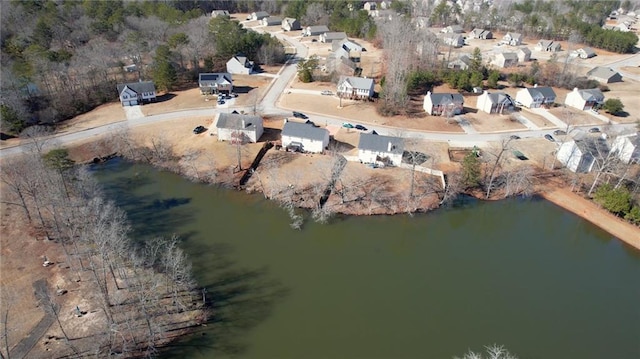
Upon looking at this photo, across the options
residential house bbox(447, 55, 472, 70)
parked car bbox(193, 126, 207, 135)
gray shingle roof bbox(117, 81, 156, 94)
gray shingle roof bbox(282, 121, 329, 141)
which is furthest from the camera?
→ residential house bbox(447, 55, 472, 70)

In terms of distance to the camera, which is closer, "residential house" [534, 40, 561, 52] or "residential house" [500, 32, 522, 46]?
"residential house" [534, 40, 561, 52]

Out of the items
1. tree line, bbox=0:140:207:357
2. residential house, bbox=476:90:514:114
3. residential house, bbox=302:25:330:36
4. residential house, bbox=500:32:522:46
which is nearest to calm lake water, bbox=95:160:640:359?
tree line, bbox=0:140:207:357

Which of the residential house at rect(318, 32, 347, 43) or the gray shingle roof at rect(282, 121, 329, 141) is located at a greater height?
the residential house at rect(318, 32, 347, 43)

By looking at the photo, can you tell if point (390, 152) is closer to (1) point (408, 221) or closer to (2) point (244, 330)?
(1) point (408, 221)

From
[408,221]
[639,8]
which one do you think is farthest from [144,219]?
[639,8]

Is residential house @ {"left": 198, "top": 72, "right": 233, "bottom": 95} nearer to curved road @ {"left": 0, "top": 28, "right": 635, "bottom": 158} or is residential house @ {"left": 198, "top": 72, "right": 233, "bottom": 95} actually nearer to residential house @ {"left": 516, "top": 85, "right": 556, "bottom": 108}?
curved road @ {"left": 0, "top": 28, "right": 635, "bottom": 158}

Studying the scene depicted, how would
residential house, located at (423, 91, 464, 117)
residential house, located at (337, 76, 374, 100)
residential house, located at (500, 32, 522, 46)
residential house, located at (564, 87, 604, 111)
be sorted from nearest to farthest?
residential house, located at (423, 91, 464, 117) → residential house, located at (564, 87, 604, 111) → residential house, located at (337, 76, 374, 100) → residential house, located at (500, 32, 522, 46)

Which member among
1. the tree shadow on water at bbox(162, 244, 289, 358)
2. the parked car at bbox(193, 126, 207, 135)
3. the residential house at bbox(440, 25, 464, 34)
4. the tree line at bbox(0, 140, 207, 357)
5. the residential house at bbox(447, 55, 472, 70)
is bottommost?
the tree shadow on water at bbox(162, 244, 289, 358)

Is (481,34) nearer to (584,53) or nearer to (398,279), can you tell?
(584,53)
